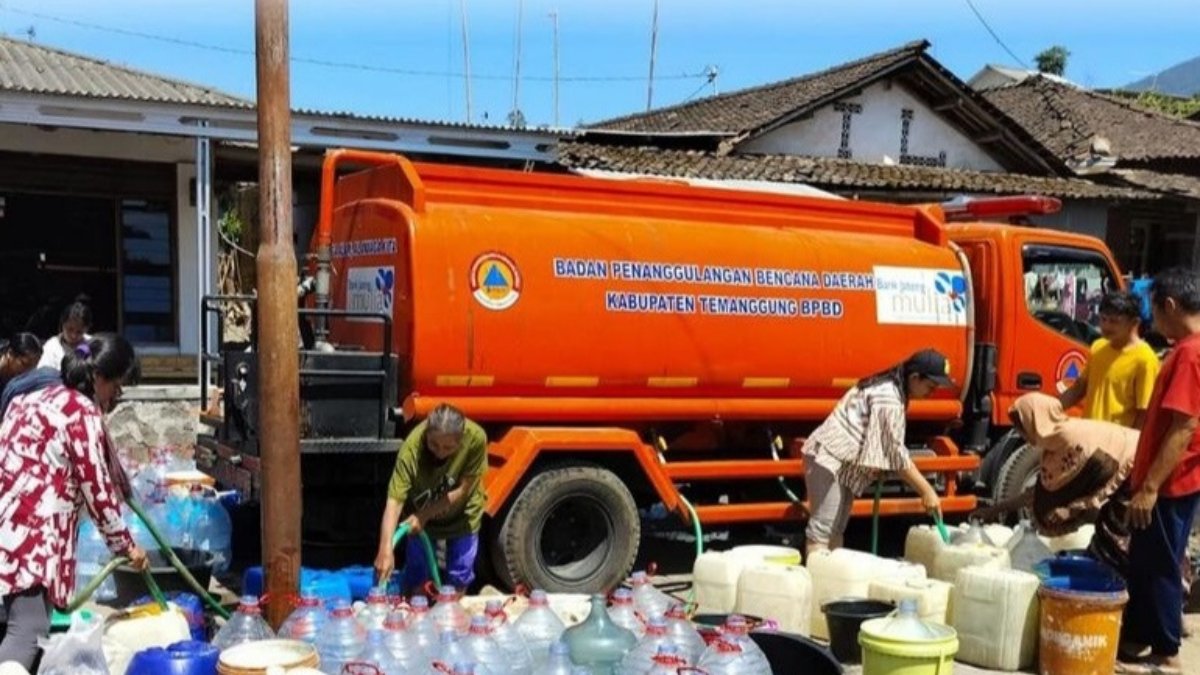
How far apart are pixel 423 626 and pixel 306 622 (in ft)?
1.42

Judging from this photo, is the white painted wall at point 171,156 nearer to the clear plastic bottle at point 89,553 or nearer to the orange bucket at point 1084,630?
the clear plastic bottle at point 89,553

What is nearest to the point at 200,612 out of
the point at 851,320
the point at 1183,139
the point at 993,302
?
the point at 851,320

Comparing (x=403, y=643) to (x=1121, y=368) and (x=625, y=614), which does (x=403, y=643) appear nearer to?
(x=625, y=614)

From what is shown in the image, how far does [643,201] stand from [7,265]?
7.10 meters

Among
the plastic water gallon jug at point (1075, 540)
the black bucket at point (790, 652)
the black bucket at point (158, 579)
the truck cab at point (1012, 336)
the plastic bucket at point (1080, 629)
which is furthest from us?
the truck cab at point (1012, 336)

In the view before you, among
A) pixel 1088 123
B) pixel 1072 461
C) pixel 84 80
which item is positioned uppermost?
pixel 1088 123

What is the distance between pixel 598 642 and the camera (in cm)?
428

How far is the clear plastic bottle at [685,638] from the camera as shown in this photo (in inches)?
161

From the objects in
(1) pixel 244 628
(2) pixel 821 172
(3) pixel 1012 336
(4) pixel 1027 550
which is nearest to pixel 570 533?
(4) pixel 1027 550

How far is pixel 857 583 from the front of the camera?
5887mm

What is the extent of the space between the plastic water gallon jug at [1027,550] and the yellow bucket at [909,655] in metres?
1.54

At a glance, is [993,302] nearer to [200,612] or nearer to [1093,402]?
[1093,402]

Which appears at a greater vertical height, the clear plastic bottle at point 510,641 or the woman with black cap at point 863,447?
the woman with black cap at point 863,447

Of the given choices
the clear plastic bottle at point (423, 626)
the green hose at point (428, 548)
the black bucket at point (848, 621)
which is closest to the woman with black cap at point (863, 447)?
the black bucket at point (848, 621)
